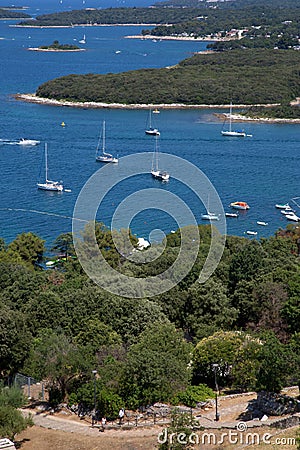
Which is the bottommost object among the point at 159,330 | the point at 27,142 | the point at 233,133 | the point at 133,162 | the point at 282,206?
the point at 282,206

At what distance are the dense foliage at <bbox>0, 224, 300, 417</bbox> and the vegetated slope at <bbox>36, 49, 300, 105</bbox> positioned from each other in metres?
47.7

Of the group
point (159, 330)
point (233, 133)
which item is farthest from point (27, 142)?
point (159, 330)

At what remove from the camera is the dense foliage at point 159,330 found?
1638 centimetres

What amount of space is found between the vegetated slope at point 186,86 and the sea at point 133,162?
123 inches

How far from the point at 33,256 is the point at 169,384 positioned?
46.8 ft

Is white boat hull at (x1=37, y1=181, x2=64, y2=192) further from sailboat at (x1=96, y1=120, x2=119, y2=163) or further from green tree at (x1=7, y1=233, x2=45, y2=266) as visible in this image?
green tree at (x1=7, y1=233, x2=45, y2=266)

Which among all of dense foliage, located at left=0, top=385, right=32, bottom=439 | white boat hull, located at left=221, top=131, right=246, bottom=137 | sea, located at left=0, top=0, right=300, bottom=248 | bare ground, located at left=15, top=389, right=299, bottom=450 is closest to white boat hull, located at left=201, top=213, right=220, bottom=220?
sea, located at left=0, top=0, right=300, bottom=248

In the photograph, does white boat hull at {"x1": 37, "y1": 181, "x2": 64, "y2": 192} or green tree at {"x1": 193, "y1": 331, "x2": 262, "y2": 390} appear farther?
white boat hull at {"x1": 37, "y1": 181, "x2": 64, "y2": 192}

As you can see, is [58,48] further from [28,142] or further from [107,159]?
[107,159]

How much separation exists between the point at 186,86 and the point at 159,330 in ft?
196

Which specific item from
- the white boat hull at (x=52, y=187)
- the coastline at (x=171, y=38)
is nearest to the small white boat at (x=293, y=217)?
the white boat hull at (x=52, y=187)

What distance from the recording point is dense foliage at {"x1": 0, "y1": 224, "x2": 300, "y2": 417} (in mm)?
16375

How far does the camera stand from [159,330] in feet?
60.5

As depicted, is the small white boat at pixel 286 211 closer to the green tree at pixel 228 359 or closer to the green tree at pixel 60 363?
the green tree at pixel 228 359
